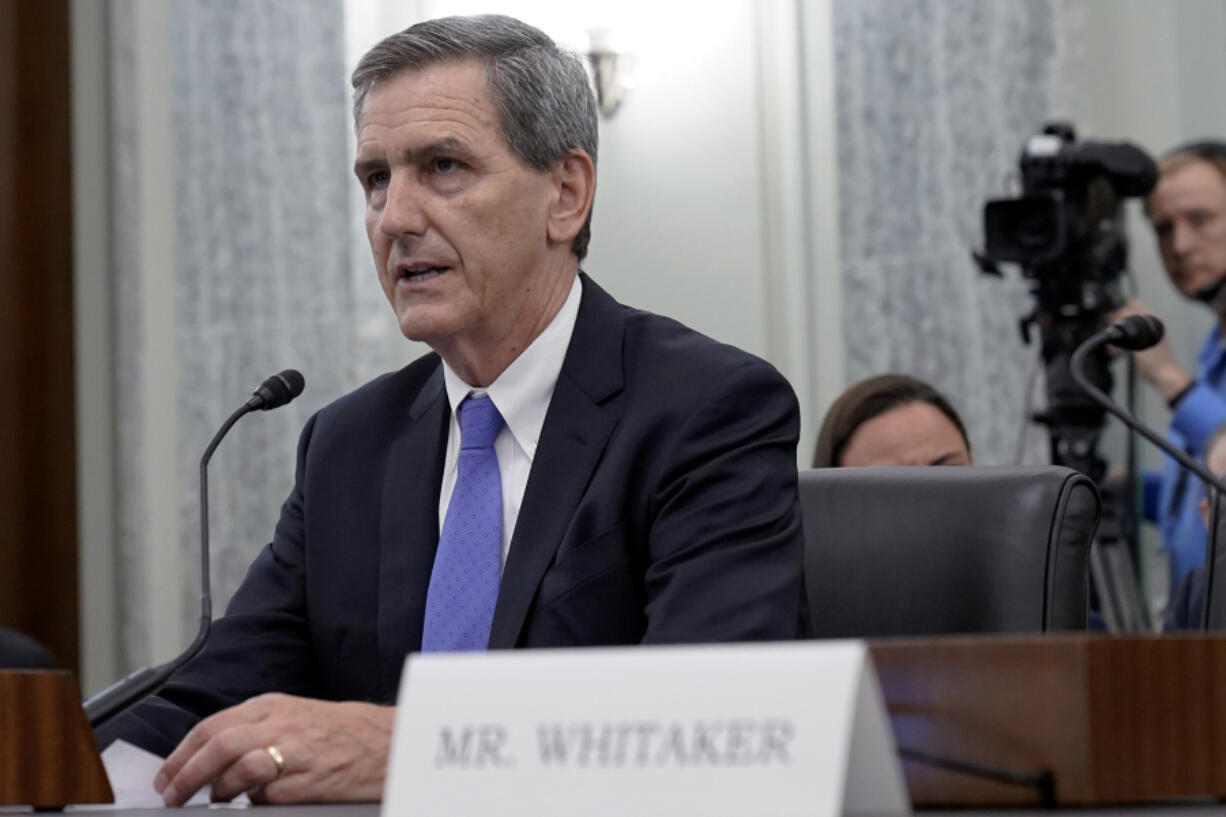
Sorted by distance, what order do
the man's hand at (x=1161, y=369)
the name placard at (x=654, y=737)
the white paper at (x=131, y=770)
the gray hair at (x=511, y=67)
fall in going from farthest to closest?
1. the man's hand at (x=1161, y=369)
2. the gray hair at (x=511, y=67)
3. the white paper at (x=131, y=770)
4. the name placard at (x=654, y=737)

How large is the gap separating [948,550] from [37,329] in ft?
11.3

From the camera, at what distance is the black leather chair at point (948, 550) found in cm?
186

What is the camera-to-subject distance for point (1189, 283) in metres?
3.45

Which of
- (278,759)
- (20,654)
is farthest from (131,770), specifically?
(20,654)

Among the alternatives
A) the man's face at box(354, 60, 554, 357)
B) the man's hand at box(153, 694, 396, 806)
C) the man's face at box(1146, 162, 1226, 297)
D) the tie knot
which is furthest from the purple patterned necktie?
the man's face at box(1146, 162, 1226, 297)

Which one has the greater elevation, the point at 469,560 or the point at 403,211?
the point at 403,211

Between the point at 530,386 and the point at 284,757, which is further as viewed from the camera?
the point at 530,386

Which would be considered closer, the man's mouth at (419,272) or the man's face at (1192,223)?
the man's mouth at (419,272)

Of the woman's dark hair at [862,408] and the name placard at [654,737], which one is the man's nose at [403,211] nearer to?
the name placard at [654,737]

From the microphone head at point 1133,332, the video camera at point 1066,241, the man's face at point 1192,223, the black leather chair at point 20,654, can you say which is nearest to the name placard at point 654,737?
the microphone head at point 1133,332

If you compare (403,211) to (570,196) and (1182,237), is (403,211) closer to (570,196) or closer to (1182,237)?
(570,196)

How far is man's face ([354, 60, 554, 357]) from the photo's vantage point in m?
1.82

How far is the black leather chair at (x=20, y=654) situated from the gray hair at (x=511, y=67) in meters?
1.47

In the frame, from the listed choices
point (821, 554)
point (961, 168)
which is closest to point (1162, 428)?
point (961, 168)
